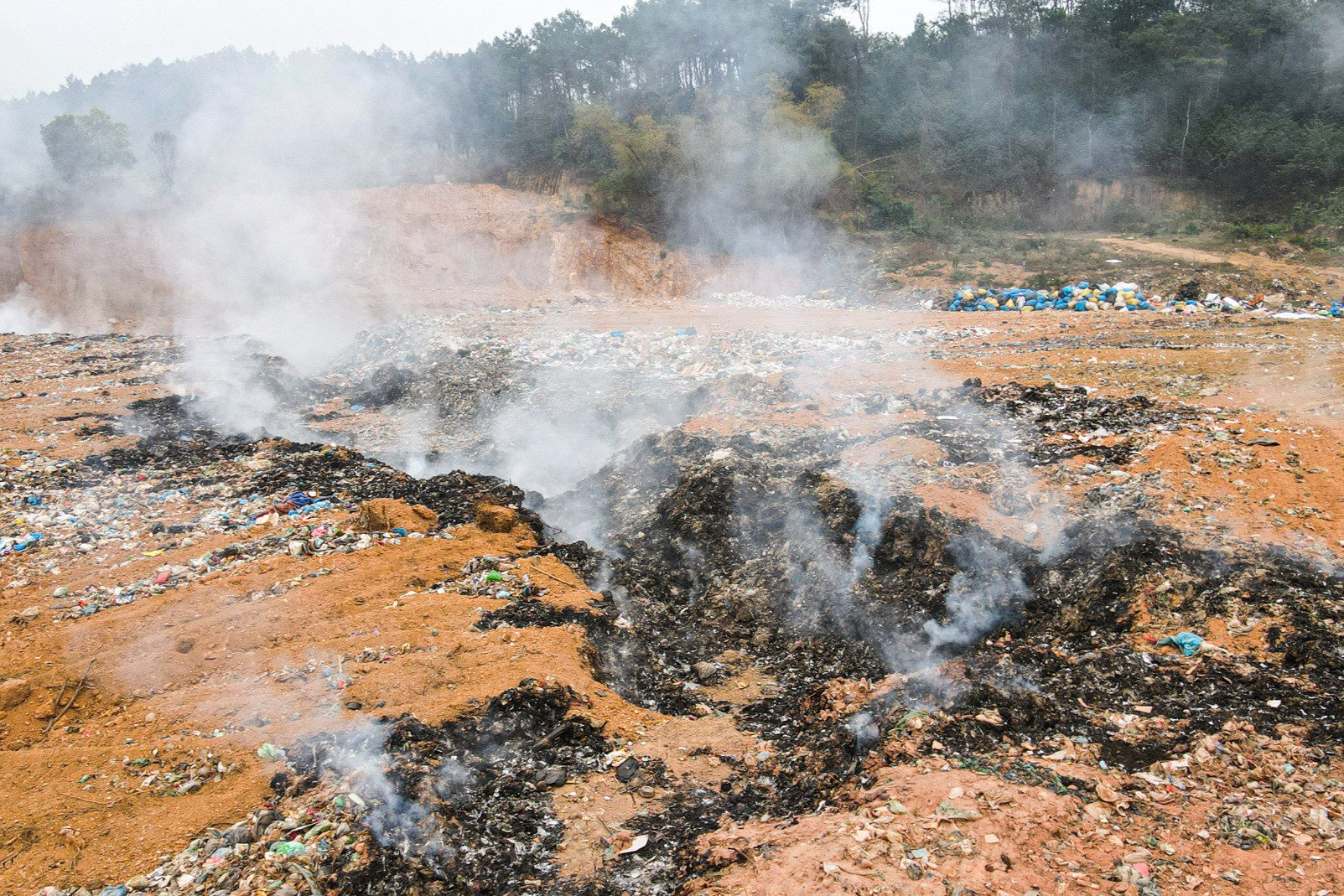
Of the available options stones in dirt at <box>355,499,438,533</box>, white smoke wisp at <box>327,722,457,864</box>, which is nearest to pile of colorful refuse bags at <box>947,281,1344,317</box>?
stones in dirt at <box>355,499,438,533</box>

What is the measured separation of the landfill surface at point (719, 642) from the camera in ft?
10.0

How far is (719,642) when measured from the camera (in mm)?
5426

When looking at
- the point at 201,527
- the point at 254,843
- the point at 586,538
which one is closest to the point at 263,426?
the point at 201,527

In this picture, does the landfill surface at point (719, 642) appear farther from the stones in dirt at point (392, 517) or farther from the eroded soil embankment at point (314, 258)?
the eroded soil embankment at point (314, 258)

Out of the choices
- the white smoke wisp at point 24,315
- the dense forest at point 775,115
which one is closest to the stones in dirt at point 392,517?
the dense forest at point 775,115

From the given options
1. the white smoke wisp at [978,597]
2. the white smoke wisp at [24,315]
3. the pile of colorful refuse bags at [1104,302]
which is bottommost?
the white smoke wisp at [978,597]

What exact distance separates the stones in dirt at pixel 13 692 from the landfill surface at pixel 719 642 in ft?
0.05

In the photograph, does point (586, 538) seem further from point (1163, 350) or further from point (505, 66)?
point (505, 66)

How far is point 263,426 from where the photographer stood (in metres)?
9.66

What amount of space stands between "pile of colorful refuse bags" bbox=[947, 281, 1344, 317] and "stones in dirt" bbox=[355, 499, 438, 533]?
10.4m

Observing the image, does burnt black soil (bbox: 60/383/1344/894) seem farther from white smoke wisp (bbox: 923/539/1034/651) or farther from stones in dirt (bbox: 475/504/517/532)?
stones in dirt (bbox: 475/504/517/532)

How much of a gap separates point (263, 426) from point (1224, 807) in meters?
9.96

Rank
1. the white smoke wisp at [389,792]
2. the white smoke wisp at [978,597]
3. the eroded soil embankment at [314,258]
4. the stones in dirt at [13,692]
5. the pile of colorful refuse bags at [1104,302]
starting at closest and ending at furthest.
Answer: the white smoke wisp at [389,792] < the stones in dirt at [13,692] < the white smoke wisp at [978,597] < the pile of colorful refuse bags at [1104,302] < the eroded soil embankment at [314,258]

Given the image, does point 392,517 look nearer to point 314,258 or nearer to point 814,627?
point 814,627
